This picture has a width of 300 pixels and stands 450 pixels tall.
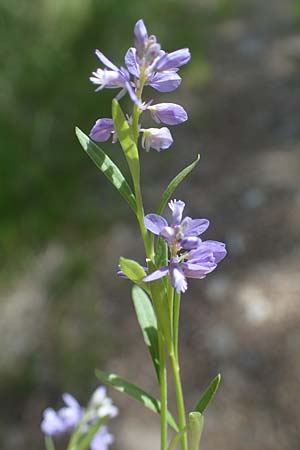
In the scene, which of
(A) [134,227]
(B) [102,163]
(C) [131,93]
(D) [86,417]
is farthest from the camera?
(A) [134,227]

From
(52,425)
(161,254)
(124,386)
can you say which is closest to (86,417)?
(52,425)

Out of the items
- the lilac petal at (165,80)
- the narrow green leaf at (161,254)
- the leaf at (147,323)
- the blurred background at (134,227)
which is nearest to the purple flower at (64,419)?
the leaf at (147,323)

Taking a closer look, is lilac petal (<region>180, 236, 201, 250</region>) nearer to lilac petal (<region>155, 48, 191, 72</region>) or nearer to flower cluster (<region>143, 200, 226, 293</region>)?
flower cluster (<region>143, 200, 226, 293</region>)

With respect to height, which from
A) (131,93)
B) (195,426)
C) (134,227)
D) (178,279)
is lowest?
(195,426)

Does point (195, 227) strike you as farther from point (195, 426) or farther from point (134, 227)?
point (134, 227)

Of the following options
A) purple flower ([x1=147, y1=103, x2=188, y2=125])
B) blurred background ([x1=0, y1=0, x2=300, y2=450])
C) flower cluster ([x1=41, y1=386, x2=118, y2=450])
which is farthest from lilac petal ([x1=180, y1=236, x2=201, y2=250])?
blurred background ([x1=0, y1=0, x2=300, y2=450])

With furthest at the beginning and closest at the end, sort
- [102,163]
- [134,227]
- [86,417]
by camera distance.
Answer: [134,227]
[86,417]
[102,163]

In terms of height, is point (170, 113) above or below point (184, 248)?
above

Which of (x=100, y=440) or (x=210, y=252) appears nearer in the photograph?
(x=210, y=252)
